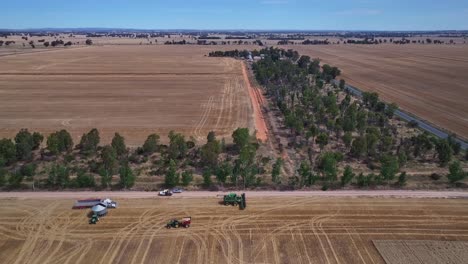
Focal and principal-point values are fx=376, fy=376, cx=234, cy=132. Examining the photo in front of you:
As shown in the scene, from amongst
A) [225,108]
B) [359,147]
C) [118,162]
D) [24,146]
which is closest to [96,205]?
[118,162]

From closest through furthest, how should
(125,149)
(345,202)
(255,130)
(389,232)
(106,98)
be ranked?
(389,232), (345,202), (125,149), (255,130), (106,98)

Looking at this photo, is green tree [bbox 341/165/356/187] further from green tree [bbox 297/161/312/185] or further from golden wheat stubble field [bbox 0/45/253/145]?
golden wheat stubble field [bbox 0/45/253/145]

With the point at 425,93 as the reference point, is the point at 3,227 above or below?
below

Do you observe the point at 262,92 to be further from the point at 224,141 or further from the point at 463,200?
the point at 463,200

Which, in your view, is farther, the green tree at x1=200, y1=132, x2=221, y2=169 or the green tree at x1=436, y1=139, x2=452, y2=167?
the green tree at x1=436, y1=139, x2=452, y2=167

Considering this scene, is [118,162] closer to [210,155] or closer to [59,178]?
[59,178]

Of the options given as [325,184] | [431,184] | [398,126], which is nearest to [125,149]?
[325,184]

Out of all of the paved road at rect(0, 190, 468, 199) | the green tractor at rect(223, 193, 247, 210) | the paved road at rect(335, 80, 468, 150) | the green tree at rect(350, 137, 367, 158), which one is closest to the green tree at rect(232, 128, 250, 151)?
the paved road at rect(0, 190, 468, 199)
